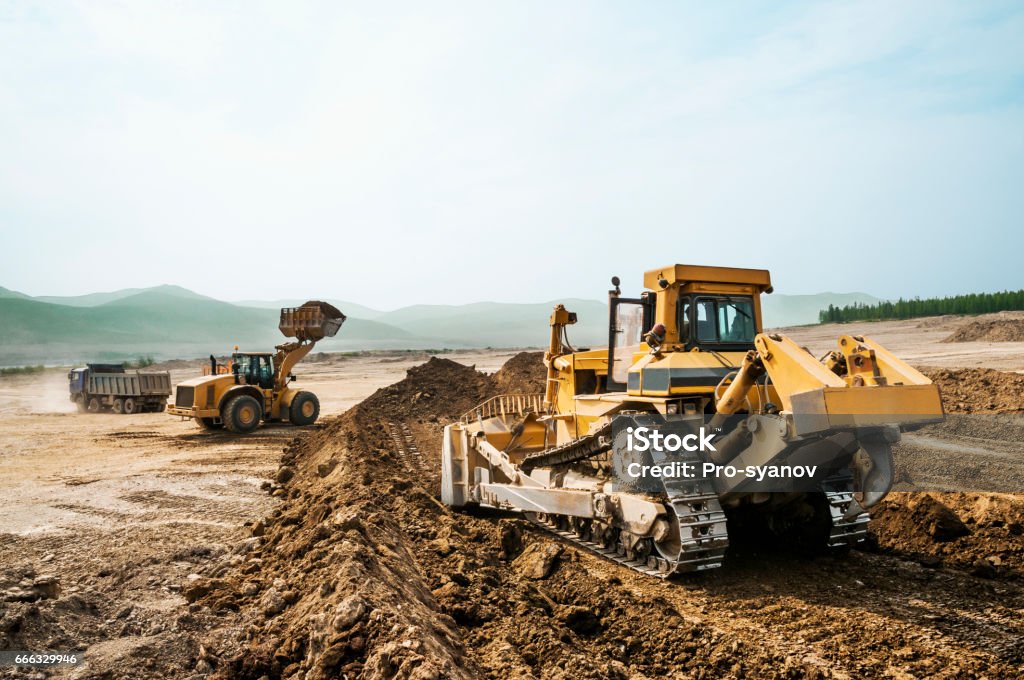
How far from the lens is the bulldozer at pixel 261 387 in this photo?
19.1 metres

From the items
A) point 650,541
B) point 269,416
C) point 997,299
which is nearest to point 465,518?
point 650,541

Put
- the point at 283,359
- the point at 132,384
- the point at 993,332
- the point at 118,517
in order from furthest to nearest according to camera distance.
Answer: the point at 993,332 < the point at 132,384 < the point at 283,359 < the point at 118,517

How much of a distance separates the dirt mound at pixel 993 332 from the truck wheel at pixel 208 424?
2957 centimetres

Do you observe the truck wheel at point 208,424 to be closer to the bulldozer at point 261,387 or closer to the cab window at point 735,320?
the bulldozer at point 261,387

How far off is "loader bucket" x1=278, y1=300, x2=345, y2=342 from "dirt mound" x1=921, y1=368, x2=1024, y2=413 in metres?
14.6

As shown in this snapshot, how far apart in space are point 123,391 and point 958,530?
86.3 feet

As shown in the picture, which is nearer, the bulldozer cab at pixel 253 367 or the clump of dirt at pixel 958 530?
the clump of dirt at pixel 958 530

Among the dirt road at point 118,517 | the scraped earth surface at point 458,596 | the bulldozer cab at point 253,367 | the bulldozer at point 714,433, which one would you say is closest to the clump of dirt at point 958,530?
the scraped earth surface at point 458,596

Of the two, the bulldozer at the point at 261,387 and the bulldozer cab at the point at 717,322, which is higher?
the bulldozer cab at the point at 717,322

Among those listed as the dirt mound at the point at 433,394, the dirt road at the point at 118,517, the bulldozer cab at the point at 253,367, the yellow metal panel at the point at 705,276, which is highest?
the yellow metal panel at the point at 705,276

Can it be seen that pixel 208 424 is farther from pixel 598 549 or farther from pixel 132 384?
pixel 598 549

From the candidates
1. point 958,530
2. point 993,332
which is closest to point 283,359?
point 958,530

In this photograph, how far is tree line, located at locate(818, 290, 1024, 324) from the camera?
47375 mm

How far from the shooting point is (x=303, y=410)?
20.8 meters
